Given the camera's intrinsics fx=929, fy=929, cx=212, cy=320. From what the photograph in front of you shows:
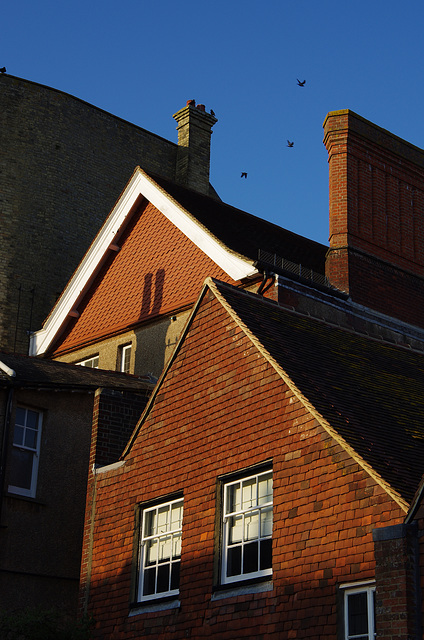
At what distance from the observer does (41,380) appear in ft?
55.7

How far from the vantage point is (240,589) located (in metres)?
12.1

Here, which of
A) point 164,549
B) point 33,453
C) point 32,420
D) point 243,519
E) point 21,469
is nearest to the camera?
point 243,519

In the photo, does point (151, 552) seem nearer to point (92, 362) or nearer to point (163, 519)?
point (163, 519)

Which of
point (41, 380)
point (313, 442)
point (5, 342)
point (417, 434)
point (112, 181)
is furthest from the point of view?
point (112, 181)

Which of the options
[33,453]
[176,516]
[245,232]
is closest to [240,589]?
[176,516]

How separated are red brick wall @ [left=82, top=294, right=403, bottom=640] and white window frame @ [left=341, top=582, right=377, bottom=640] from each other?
13 centimetres

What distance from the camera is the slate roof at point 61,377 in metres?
16.7

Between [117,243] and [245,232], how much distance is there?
363 centimetres

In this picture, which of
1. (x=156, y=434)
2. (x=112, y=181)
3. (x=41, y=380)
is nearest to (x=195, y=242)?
(x=41, y=380)

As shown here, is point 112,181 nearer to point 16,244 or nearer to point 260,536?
point 16,244

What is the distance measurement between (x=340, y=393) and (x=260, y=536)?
7.41ft

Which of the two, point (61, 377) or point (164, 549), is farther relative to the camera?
point (61, 377)

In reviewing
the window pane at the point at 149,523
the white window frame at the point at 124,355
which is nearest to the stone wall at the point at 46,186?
the white window frame at the point at 124,355

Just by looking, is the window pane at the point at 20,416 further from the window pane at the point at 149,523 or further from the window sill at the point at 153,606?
the window sill at the point at 153,606
